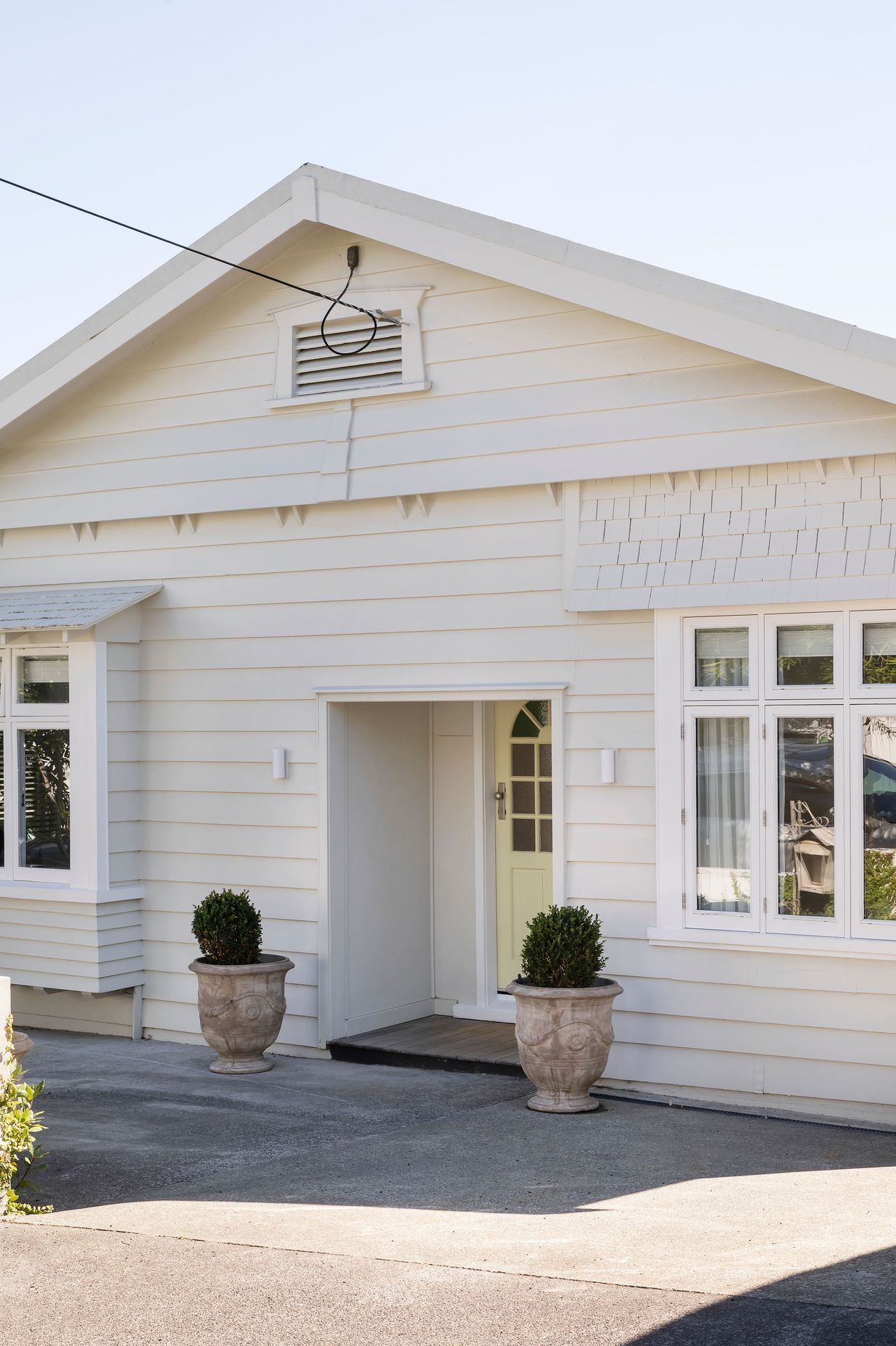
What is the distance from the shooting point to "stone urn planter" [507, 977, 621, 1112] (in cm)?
736

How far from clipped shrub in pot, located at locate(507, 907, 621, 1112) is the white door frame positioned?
2.17 feet

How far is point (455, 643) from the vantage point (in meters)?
8.55

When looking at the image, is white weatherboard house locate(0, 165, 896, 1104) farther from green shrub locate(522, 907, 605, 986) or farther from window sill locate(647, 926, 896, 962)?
green shrub locate(522, 907, 605, 986)

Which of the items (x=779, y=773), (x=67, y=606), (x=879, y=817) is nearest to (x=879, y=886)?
(x=879, y=817)

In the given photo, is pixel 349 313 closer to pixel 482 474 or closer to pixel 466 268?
pixel 466 268

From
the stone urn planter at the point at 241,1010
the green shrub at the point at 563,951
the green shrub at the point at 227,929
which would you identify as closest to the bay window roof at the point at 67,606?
the green shrub at the point at 227,929

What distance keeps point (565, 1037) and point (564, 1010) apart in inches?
5.7

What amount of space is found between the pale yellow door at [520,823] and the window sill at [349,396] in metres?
2.37

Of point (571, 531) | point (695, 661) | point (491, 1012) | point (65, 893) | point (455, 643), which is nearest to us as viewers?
point (695, 661)

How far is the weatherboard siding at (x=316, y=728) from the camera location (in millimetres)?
7488

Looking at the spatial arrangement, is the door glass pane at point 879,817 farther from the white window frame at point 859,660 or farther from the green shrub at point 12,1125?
the green shrub at point 12,1125

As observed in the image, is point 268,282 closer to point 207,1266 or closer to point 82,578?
point 82,578

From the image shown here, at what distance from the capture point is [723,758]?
763 cm

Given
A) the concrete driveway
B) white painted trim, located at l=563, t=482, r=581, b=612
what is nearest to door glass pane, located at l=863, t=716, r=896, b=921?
the concrete driveway
